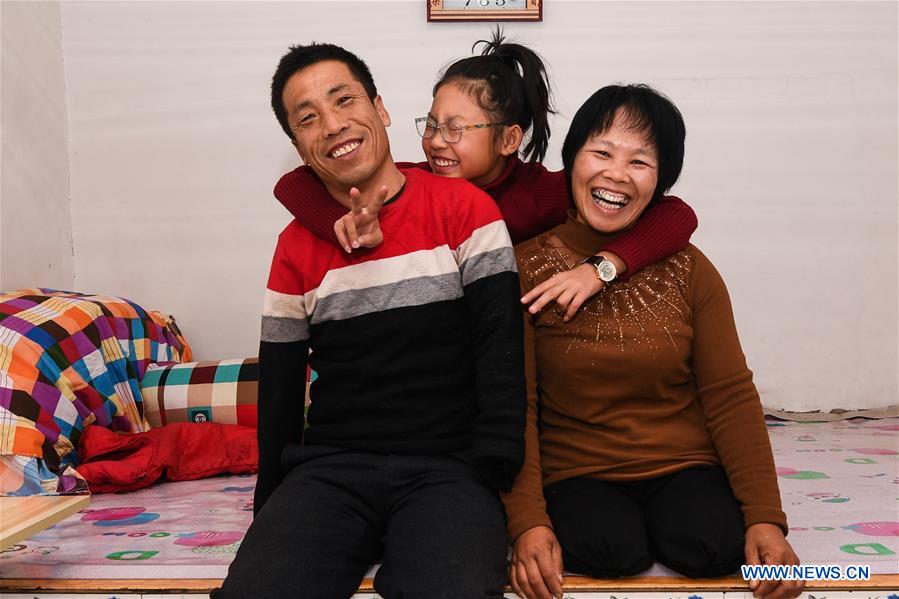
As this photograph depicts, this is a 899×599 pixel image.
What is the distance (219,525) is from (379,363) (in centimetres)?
48

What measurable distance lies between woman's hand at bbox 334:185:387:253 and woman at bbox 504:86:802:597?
30cm

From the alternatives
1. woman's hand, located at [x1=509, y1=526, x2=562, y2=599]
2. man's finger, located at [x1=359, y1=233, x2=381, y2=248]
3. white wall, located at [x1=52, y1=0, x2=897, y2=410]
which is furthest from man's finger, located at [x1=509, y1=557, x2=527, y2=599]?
white wall, located at [x1=52, y1=0, x2=897, y2=410]

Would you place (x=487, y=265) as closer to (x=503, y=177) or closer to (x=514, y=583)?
(x=503, y=177)

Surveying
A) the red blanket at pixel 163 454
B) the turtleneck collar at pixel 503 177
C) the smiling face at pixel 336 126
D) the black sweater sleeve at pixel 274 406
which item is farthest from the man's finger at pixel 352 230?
the red blanket at pixel 163 454

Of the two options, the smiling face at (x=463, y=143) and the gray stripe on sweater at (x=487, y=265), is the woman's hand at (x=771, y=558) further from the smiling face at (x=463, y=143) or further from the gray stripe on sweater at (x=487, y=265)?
the smiling face at (x=463, y=143)

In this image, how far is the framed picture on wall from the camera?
246 centimetres

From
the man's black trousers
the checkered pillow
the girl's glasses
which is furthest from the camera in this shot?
the checkered pillow

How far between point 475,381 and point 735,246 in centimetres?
157

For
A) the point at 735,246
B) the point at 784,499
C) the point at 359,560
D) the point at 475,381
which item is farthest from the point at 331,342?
the point at 735,246

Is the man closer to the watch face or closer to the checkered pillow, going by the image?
the watch face

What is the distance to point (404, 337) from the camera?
126 centimetres

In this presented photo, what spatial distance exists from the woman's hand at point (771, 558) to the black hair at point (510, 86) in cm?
86

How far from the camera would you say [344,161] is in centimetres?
129

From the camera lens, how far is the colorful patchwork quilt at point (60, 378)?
1539 mm
